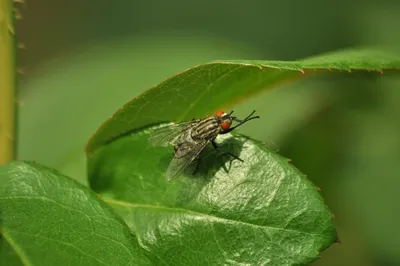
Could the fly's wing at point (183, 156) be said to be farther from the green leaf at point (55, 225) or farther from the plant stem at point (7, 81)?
the plant stem at point (7, 81)

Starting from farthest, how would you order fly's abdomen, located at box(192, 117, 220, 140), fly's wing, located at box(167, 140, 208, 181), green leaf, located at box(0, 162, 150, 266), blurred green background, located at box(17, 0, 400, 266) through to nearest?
blurred green background, located at box(17, 0, 400, 266) < fly's abdomen, located at box(192, 117, 220, 140) < fly's wing, located at box(167, 140, 208, 181) < green leaf, located at box(0, 162, 150, 266)

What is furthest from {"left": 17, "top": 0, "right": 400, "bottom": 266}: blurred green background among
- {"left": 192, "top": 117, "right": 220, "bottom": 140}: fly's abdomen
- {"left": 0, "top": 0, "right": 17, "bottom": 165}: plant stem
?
{"left": 192, "top": 117, "right": 220, "bottom": 140}: fly's abdomen

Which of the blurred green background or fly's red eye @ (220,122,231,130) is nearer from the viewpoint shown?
fly's red eye @ (220,122,231,130)

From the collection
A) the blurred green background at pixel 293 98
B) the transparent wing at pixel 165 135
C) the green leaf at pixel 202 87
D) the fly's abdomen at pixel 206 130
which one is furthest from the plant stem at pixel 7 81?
the fly's abdomen at pixel 206 130

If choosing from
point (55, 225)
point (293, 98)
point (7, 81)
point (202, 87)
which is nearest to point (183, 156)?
point (202, 87)

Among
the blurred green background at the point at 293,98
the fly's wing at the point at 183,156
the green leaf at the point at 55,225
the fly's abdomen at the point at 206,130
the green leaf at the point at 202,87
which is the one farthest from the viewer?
the blurred green background at the point at 293,98

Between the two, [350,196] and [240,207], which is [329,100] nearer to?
[350,196]

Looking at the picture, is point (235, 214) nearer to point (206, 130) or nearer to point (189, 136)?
point (206, 130)

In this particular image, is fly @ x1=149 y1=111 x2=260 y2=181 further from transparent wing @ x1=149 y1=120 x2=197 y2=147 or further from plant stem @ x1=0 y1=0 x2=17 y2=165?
plant stem @ x1=0 y1=0 x2=17 y2=165
